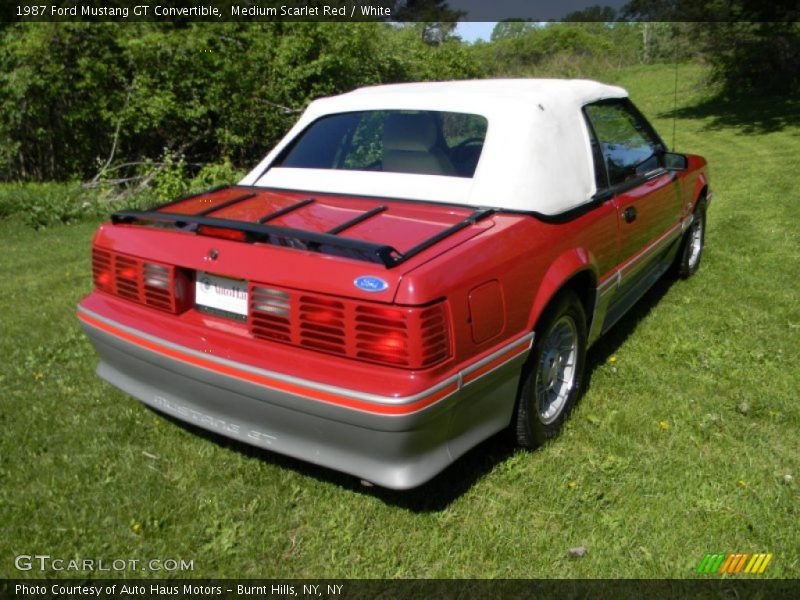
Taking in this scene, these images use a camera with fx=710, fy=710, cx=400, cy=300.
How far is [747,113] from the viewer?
18.9 metres

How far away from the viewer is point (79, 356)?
4496mm

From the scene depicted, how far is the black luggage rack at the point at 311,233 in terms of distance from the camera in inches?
98.5

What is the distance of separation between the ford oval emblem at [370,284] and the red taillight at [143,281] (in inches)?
35.0

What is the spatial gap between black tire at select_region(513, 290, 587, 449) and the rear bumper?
168 millimetres

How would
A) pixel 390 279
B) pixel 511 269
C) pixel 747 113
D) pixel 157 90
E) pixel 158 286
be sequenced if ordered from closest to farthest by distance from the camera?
pixel 390 279 < pixel 511 269 < pixel 158 286 < pixel 157 90 < pixel 747 113

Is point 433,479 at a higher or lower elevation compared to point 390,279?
lower

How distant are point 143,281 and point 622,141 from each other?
2912mm

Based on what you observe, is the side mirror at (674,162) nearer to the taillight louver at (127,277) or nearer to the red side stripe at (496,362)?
the red side stripe at (496,362)

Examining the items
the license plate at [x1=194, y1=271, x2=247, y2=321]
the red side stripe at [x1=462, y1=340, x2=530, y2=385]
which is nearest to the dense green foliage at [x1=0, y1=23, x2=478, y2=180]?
the license plate at [x1=194, y1=271, x2=247, y2=321]

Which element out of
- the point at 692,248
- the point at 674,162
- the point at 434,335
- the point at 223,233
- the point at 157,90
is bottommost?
the point at 692,248

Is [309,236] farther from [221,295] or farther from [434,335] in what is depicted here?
[434,335]

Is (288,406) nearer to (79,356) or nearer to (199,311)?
(199,311)

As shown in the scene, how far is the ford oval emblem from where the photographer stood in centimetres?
243

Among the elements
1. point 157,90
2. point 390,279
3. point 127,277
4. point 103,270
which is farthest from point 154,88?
point 390,279
